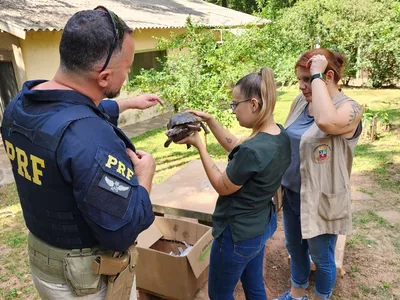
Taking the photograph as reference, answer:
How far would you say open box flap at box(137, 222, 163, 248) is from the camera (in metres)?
2.81

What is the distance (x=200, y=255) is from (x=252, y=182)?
993 millimetres

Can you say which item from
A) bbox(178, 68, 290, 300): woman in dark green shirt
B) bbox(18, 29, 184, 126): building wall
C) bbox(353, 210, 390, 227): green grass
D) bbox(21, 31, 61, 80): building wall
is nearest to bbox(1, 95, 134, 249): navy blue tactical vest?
bbox(178, 68, 290, 300): woman in dark green shirt

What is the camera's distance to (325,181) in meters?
2.15

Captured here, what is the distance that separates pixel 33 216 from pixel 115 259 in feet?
1.28

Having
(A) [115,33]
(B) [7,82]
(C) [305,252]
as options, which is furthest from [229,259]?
(B) [7,82]

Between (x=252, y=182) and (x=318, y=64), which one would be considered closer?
(x=252, y=182)

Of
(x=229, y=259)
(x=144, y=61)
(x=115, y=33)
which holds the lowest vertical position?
(x=229, y=259)

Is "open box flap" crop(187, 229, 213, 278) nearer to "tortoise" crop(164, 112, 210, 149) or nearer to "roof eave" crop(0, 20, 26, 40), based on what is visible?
"tortoise" crop(164, 112, 210, 149)

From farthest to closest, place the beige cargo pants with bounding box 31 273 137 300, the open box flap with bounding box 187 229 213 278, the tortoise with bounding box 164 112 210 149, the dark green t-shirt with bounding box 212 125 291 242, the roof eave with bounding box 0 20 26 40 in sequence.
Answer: the roof eave with bounding box 0 20 26 40
the open box flap with bounding box 187 229 213 278
the tortoise with bounding box 164 112 210 149
the dark green t-shirt with bounding box 212 125 291 242
the beige cargo pants with bounding box 31 273 137 300

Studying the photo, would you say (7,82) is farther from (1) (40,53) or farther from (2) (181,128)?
(2) (181,128)

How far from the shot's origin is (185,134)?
6.42ft

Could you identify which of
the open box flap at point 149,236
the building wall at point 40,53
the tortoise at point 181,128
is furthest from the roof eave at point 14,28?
the tortoise at point 181,128

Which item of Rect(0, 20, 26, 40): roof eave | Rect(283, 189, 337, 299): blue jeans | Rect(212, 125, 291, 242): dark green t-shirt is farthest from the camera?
Rect(0, 20, 26, 40): roof eave

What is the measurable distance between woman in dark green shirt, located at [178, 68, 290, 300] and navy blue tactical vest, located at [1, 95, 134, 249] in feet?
2.06
